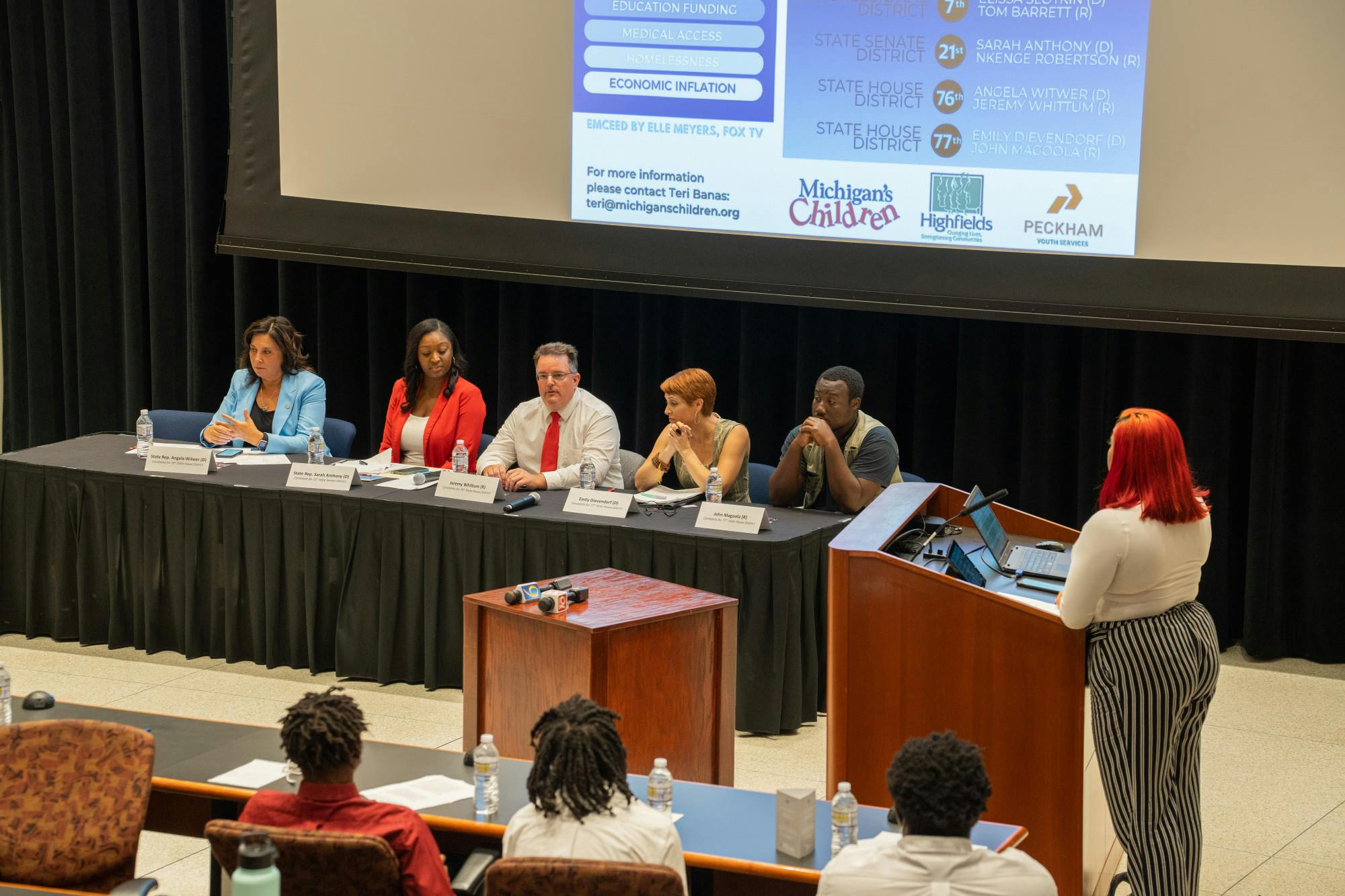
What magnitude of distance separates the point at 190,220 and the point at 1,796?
16.9 feet

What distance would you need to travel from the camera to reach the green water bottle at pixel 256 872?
2020 millimetres

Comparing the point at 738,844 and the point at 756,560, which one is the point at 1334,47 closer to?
the point at 756,560

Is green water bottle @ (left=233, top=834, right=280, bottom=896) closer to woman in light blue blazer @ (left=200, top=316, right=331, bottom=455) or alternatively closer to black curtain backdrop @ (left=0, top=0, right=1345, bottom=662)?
woman in light blue blazer @ (left=200, top=316, right=331, bottom=455)

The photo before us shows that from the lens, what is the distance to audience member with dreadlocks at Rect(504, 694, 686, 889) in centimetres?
222

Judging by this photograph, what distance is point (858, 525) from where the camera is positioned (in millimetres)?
3549

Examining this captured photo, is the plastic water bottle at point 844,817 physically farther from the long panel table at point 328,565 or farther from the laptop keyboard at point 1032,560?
the long panel table at point 328,565

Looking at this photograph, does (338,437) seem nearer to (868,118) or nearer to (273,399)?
(273,399)

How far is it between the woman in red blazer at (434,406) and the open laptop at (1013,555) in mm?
2458

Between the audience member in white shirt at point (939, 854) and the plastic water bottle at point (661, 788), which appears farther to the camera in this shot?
the plastic water bottle at point (661, 788)

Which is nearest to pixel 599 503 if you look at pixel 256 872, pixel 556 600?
pixel 556 600

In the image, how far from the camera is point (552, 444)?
212 inches

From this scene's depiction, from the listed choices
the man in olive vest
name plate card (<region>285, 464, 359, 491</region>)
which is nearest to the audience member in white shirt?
the man in olive vest

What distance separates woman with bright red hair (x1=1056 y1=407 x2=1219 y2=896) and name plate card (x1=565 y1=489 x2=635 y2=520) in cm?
208

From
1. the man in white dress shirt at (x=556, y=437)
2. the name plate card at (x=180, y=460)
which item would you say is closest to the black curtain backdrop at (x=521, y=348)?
the man in white dress shirt at (x=556, y=437)
